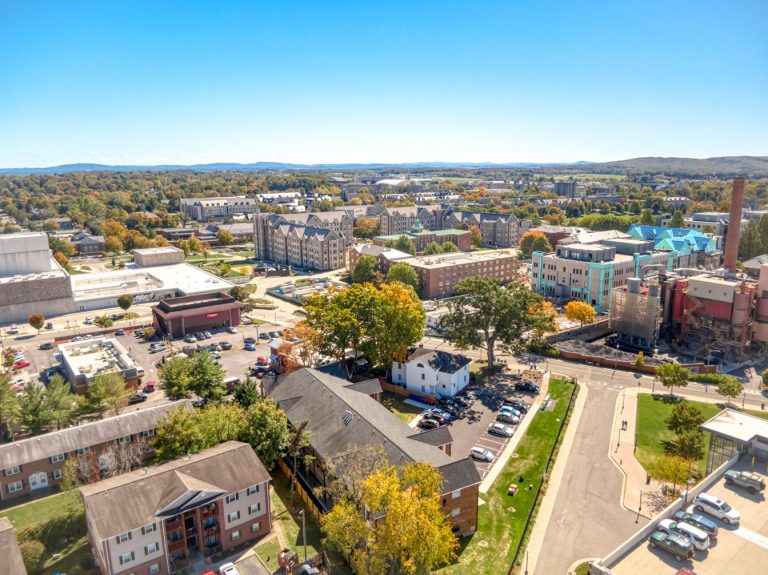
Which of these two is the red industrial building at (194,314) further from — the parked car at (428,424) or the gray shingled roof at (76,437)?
the parked car at (428,424)

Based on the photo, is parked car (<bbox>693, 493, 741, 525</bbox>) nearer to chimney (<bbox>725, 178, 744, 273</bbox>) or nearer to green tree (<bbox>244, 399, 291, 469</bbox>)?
green tree (<bbox>244, 399, 291, 469</bbox>)

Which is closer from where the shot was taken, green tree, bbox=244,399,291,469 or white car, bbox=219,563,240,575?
white car, bbox=219,563,240,575

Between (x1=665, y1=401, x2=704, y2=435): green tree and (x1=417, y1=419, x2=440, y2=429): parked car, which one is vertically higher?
(x1=665, y1=401, x2=704, y2=435): green tree

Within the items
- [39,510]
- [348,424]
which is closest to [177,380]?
[39,510]

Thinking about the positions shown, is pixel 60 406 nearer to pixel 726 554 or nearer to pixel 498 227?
pixel 726 554

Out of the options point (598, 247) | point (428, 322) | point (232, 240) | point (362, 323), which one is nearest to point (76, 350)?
point (362, 323)

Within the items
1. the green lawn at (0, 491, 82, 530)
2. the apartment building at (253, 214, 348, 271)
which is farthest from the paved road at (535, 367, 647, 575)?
the apartment building at (253, 214, 348, 271)

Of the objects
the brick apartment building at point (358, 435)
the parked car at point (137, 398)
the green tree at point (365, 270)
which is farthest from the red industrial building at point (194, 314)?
the brick apartment building at point (358, 435)
